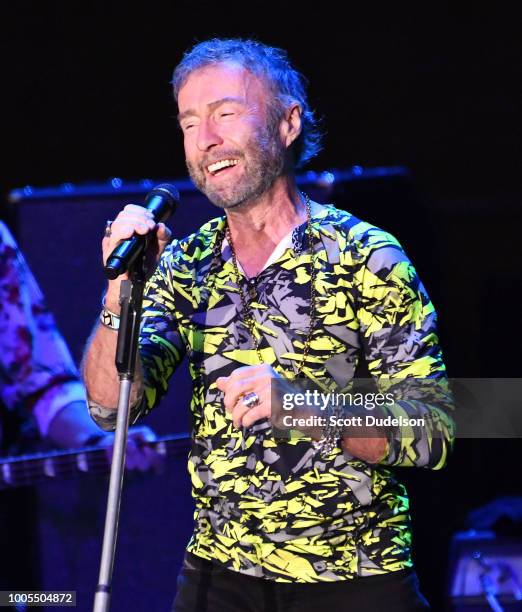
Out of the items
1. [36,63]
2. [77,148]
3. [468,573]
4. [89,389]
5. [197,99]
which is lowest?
[468,573]

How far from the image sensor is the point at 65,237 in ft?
9.93

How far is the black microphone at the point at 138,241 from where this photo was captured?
165 cm

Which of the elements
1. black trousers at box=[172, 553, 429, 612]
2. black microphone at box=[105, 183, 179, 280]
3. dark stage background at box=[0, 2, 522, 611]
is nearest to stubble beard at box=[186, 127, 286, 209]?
black microphone at box=[105, 183, 179, 280]

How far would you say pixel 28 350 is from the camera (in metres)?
2.99

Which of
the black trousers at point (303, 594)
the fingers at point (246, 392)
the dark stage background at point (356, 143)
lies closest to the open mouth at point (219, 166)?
the fingers at point (246, 392)

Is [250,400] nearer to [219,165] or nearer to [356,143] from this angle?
[219,165]

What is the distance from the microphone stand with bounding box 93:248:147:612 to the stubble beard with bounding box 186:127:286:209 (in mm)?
388

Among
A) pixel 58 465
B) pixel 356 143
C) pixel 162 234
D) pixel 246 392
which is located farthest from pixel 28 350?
pixel 246 392

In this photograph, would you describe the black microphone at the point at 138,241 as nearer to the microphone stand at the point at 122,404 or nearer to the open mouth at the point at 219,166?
the microphone stand at the point at 122,404

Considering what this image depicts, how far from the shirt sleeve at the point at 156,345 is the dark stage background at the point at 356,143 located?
0.87m

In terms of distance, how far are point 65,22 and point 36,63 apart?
0.54 ft

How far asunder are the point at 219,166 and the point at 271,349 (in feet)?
1.26

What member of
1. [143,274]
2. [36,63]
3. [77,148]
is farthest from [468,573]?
[36,63]

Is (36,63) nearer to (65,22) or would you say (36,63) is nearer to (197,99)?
(65,22)
